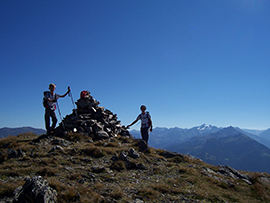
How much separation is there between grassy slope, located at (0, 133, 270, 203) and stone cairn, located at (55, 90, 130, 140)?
Result: 5348 millimetres

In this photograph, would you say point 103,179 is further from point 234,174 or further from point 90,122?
point 90,122

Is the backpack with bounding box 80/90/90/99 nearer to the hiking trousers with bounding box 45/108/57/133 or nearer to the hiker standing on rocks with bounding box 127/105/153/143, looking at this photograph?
the hiking trousers with bounding box 45/108/57/133

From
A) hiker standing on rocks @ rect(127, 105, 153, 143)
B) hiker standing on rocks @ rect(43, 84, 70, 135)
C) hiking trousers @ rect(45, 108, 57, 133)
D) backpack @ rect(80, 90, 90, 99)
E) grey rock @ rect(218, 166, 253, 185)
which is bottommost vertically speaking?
grey rock @ rect(218, 166, 253, 185)

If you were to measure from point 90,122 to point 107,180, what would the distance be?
11519 millimetres

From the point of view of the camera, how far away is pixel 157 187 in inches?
288

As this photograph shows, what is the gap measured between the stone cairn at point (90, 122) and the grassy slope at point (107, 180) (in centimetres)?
535

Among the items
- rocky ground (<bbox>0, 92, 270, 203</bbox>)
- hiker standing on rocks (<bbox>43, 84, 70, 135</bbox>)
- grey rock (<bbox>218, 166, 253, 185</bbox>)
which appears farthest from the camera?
hiker standing on rocks (<bbox>43, 84, 70, 135</bbox>)

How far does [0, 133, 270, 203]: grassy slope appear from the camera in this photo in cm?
615

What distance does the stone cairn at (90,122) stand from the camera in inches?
691

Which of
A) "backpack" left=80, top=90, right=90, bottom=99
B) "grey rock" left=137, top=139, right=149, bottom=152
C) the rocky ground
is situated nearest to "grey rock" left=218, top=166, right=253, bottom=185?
the rocky ground

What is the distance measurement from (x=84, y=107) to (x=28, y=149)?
1024 centimetres

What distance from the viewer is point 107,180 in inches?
308

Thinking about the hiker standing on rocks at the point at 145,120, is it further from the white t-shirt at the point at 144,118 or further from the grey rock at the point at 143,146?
the grey rock at the point at 143,146

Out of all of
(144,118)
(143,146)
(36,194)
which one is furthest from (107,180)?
(144,118)
